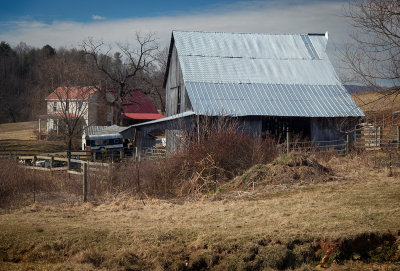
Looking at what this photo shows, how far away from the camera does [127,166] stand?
56.0ft

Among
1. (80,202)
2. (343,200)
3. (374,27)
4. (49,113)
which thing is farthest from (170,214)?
(49,113)

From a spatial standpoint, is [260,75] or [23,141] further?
[23,141]

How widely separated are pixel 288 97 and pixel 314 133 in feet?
7.86

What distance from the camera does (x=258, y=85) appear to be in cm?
2564

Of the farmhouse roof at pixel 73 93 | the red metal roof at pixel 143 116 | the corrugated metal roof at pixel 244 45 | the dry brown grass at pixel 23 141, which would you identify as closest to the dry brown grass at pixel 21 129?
the dry brown grass at pixel 23 141

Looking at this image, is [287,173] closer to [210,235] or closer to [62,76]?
[210,235]

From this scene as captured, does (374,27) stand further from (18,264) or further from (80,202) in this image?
(18,264)

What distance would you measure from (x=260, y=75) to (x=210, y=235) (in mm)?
18297

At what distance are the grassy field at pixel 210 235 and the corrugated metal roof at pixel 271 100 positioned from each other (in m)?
10.8

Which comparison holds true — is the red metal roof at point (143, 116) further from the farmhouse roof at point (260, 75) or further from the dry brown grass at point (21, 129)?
the farmhouse roof at point (260, 75)

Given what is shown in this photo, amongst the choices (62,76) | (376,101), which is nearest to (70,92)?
(62,76)

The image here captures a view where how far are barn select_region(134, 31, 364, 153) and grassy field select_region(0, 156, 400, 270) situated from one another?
9.66 m

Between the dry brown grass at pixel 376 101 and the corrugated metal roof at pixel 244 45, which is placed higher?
the corrugated metal roof at pixel 244 45

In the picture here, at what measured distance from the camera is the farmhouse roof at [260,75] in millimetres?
23922
